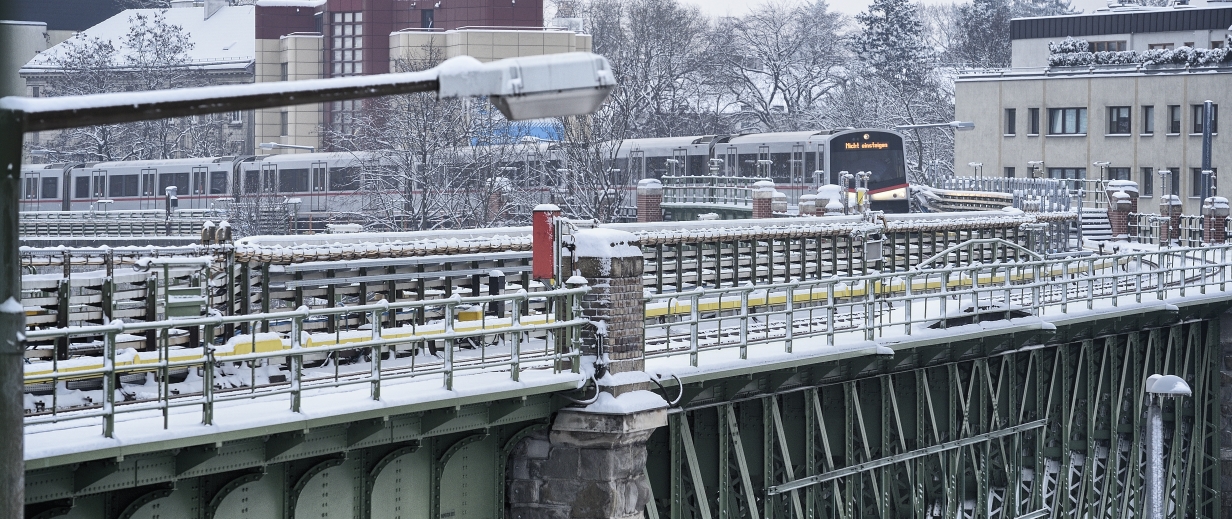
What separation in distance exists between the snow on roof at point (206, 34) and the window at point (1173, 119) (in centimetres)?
5303

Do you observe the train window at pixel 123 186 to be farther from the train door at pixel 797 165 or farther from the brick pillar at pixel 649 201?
the train door at pixel 797 165

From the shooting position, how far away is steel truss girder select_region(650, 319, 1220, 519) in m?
20.0

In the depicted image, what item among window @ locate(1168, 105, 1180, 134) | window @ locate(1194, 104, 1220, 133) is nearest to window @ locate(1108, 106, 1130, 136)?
window @ locate(1168, 105, 1180, 134)

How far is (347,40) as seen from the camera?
9031cm

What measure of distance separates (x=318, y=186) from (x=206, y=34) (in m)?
40.4

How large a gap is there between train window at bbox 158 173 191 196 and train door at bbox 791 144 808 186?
25.1m

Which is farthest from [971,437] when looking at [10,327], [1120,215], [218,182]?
[218,182]

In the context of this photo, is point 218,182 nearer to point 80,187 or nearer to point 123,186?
point 123,186

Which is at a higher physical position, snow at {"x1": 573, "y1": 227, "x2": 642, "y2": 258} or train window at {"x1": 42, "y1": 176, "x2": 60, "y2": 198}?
train window at {"x1": 42, "y1": 176, "x2": 60, "y2": 198}

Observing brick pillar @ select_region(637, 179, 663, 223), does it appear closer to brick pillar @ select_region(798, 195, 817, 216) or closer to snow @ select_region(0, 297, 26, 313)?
brick pillar @ select_region(798, 195, 817, 216)

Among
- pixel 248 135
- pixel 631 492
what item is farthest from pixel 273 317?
pixel 248 135

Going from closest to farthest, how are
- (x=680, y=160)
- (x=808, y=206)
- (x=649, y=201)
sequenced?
(x=808, y=206)
(x=649, y=201)
(x=680, y=160)

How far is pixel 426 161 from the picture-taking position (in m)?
55.2

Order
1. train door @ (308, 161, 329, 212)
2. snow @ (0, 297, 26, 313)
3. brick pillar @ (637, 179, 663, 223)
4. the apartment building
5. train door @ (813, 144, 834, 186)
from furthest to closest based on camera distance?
the apartment building, train door @ (308, 161, 329, 212), train door @ (813, 144, 834, 186), brick pillar @ (637, 179, 663, 223), snow @ (0, 297, 26, 313)
